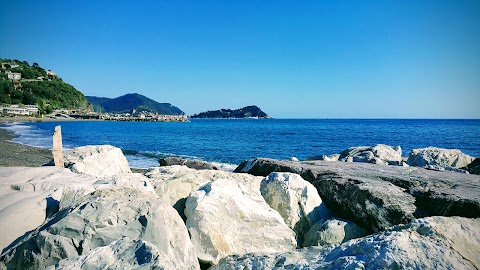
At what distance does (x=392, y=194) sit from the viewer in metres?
5.00

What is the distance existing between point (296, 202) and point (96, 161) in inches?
253

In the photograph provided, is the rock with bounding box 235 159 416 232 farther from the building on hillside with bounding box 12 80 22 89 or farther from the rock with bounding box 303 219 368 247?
the building on hillside with bounding box 12 80 22 89

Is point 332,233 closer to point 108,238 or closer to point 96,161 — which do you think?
point 108,238

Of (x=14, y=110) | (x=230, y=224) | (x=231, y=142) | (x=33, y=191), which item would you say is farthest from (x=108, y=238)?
(x=14, y=110)

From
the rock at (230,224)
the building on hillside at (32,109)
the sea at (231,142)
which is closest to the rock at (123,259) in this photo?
the rock at (230,224)

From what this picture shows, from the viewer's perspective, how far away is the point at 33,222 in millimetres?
4723

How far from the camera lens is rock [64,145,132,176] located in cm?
864

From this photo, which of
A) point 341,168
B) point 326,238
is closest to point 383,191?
point 326,238

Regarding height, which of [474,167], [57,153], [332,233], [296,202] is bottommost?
[332,233]

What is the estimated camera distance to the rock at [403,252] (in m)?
2.48

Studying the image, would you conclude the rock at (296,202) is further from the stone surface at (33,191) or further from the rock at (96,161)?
the rock at (96,161)

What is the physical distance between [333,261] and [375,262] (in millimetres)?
374

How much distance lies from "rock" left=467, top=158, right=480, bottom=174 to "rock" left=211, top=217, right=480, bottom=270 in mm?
9035

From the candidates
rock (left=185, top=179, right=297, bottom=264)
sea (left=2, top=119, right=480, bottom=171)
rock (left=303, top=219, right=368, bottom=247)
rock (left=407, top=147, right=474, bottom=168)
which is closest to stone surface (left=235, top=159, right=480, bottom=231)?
rock (left=303, top=219, right=368, bottom=247)
